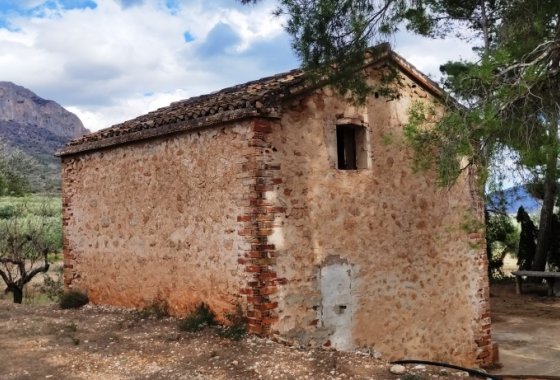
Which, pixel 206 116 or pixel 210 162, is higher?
pixel 206 116

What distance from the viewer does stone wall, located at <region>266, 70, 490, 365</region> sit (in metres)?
7.51

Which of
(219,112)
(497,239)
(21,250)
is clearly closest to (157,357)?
(219,112)

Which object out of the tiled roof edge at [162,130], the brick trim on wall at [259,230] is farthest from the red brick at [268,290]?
the tiled roof edge at [162,130]

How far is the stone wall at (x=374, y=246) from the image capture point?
7.51m

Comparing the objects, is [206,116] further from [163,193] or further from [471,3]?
[471,3]

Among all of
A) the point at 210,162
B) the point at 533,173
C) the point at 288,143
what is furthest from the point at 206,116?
the point at 533,173

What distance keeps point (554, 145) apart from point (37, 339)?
23.7 feet

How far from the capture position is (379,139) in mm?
8781

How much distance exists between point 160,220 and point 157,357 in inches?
97.4

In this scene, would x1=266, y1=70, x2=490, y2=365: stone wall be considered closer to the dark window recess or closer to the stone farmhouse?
the stone farmhouse

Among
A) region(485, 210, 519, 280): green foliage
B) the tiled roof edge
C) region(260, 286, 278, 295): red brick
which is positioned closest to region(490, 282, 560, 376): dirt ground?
region(485, 210, 519, 280): green foliage

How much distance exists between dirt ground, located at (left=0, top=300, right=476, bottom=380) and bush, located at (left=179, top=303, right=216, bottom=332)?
0.12m

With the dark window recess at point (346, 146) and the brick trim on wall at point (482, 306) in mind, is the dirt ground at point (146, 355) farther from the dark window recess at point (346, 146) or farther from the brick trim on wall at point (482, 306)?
the dark window recess at point (346, 146)

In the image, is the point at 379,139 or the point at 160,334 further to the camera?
the point at 379,139
